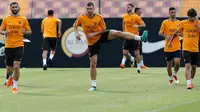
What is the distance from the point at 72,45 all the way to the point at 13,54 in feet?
37.8

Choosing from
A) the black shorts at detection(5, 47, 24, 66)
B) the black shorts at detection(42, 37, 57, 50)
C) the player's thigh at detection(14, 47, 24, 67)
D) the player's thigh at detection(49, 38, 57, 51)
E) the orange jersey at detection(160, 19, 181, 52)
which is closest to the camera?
the player's thigh at detection(14, 47, 24, 67)

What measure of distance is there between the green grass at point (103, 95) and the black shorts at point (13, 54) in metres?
0.77

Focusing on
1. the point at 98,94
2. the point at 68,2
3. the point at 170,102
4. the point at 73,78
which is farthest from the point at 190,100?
the point at 68,2

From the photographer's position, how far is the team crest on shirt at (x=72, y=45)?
89.4 ft

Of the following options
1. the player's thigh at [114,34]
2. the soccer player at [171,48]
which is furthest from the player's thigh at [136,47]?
the player's thigh at [114,34]

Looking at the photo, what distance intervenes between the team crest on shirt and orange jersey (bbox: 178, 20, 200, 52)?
1148 cm

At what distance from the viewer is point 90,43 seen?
52.7ft

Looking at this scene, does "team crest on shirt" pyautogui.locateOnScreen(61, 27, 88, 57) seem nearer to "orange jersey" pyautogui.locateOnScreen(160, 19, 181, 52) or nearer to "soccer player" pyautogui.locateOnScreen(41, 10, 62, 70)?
"soccer player" pyautogui.locateOnScreen(41, 10, 62, 70)

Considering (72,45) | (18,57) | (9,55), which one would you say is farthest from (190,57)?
(72,45)

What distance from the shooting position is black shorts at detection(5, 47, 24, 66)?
1558cm

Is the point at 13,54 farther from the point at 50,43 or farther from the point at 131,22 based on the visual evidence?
the point at 50,43

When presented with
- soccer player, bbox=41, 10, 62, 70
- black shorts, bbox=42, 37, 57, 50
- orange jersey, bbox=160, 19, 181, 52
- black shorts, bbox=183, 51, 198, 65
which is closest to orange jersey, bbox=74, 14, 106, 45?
black shorts, bbox=183, 51, 198, 65

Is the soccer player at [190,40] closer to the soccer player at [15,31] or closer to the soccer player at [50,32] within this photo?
the soccer player at [15,31]

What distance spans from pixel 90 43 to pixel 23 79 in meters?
4.93
